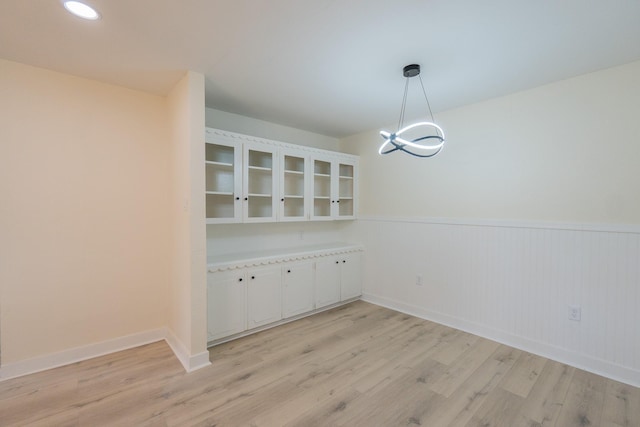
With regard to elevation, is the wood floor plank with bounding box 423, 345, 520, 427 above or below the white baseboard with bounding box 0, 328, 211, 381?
below

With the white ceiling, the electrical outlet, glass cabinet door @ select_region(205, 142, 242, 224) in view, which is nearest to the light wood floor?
the electrical outlet

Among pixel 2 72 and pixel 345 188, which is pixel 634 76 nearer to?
pixel 345 188

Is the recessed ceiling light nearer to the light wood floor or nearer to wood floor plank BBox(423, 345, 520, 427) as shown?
the light wood floor

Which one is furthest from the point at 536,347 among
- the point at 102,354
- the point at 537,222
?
the point at 102,354

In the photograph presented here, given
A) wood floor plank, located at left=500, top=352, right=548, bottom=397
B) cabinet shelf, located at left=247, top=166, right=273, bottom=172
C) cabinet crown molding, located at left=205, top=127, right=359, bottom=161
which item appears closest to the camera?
wood floor plank, located at left=500, top=352, right=548, bottom=397

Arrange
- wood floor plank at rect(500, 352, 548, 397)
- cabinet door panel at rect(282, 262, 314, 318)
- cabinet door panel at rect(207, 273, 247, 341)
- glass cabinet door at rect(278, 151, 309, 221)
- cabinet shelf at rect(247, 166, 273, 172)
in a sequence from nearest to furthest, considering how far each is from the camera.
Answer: wood floor plank at rect(500, 352, 548, 397), cabinet door panel at rect(207, 273, 247, 341), cabinet shelf at rect(247, 166, 273, 172), cabinet door panel at rect(282, 262, 314, 318), glass cabinet door at rect(278, 151, 309, 221)

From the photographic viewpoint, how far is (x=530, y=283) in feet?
8.95

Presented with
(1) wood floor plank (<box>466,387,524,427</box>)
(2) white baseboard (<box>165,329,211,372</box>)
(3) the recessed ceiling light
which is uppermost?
(3) the recessed ceiling light

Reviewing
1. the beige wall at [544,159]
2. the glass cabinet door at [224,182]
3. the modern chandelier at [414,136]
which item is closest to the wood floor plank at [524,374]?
the beige wall at [544,159]

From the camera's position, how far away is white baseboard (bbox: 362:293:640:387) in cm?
226

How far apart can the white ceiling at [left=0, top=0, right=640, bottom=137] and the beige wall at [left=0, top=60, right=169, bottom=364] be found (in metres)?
0.28

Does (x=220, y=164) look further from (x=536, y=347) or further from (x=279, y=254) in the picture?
(x=536, y=347)

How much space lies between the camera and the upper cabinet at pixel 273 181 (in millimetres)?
3027

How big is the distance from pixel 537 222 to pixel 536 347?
3.84ft
